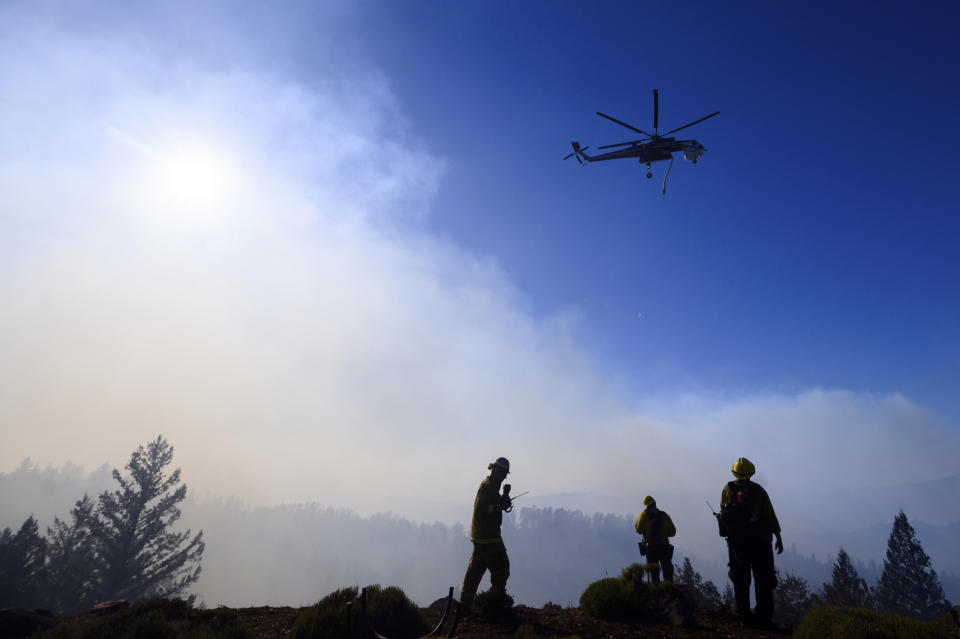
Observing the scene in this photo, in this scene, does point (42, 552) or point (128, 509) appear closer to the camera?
point (128, 509)

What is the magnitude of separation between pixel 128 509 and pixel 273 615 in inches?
1102

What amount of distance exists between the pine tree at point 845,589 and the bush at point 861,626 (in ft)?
95.3

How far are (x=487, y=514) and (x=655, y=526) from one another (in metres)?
5.42

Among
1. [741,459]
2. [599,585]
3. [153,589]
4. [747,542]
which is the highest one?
[741,459]

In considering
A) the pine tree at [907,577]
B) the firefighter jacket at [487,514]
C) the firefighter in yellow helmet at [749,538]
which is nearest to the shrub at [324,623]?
the firefighter jacket at [487,514]

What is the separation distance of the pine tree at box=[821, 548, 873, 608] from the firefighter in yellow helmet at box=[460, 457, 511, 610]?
30.7 metres

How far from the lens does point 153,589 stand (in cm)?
3050

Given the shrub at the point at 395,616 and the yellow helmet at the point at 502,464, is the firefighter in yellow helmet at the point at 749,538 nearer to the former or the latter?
the yellow helmet at the point at 502,464

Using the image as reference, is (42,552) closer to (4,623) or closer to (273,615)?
(4,623)

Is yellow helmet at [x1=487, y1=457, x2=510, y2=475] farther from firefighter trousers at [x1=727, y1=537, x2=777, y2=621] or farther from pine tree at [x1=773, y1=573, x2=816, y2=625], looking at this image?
pine tree at [x1=773, y1=573, x2=816, y2=625]

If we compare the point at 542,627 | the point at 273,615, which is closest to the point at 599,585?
the point at 542,627

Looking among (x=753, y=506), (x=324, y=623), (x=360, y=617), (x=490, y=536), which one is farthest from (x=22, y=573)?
(x=753, y=506)

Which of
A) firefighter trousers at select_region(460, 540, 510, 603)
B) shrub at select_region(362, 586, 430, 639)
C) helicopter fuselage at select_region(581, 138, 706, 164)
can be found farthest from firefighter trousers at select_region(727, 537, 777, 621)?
helicopter fuselage at select_region(581, 138, 706, 164)

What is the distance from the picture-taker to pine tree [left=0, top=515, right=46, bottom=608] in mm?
28031
